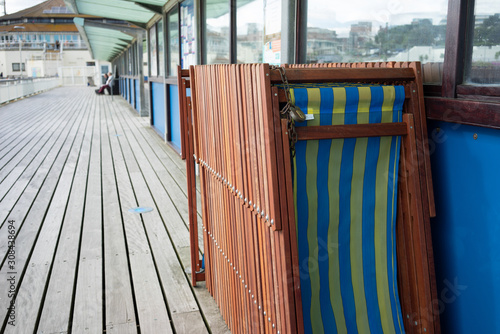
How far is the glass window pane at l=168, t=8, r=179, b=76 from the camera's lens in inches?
277

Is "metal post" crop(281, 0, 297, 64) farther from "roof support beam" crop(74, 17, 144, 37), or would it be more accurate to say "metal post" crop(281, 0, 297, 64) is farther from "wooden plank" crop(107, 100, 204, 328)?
"roof support beam" crop(74, 17, 144, 37)

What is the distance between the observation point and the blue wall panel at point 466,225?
154 cm

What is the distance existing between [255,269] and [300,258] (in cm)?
18

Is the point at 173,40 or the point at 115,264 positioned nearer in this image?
the point at 115,264

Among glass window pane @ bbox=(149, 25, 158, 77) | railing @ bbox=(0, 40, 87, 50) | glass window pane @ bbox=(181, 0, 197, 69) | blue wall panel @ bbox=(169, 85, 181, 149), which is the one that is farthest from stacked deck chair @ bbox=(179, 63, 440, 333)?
railing @ bbox=(0, 40, 87, 50)

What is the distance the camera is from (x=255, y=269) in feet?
5.90

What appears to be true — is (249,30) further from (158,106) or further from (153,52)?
(153,52)

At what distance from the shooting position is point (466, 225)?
1661 millimetres

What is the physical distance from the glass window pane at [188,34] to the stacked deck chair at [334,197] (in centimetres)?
414

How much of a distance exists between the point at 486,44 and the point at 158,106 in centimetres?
828

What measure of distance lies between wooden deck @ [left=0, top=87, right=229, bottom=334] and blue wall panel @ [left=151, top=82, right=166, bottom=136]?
218cm

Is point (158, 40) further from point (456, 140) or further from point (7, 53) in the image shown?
point (7, 53)

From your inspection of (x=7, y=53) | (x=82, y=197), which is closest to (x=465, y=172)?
(x=82, y=197)

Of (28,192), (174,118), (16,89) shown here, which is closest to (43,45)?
(16,89)
